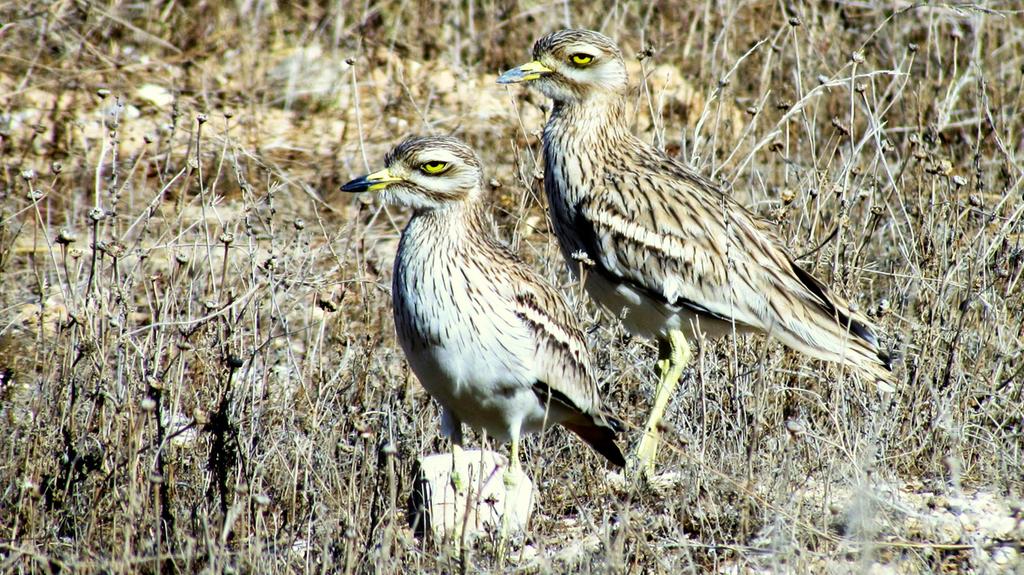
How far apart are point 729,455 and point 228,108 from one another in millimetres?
4748

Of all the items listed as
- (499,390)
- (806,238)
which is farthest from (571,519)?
(806,238)

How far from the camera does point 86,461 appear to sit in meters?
4.11

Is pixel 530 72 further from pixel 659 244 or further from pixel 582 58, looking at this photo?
pixel 659 244

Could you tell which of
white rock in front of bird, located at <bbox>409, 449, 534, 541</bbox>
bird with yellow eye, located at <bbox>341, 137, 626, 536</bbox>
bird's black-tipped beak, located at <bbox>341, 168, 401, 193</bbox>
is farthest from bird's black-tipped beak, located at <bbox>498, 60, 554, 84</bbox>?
white rock in front of bird, located at <bbox>409, 449, 534, 541</bbox>

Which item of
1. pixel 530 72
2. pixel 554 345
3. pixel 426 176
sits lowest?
pixel 554 345

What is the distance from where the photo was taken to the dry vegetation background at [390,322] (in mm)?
3867

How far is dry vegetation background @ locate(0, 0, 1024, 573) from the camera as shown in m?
3.87

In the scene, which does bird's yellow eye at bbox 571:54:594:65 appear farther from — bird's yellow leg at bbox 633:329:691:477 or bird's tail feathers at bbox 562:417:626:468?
bird's tail feathers at bbox 562:417:626:468

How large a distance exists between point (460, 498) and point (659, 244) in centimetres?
135

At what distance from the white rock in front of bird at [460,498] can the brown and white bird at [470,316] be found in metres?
0.09

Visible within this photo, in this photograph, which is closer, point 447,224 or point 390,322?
point 447,224

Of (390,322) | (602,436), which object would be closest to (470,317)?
(602,436)

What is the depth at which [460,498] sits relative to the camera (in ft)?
14.2

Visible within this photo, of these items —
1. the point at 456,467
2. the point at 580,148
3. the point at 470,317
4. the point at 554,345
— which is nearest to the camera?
the point at 470,317
